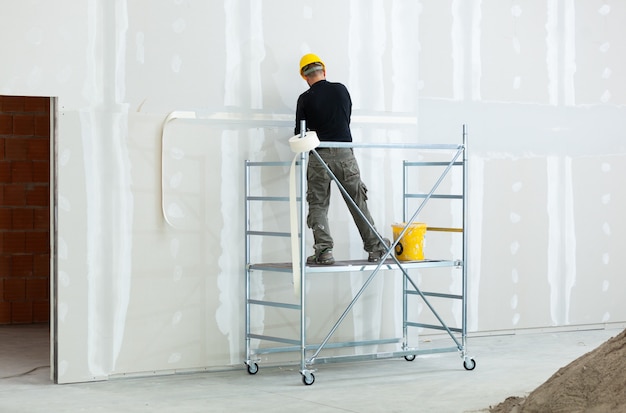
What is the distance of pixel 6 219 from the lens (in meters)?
9.42

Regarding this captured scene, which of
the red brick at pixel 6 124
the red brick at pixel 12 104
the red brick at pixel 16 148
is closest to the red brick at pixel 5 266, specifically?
the red brick at pixel 16 148

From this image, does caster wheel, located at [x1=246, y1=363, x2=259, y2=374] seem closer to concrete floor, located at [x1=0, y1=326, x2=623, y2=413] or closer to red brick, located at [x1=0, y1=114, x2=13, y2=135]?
concrete floor, located at [x1=0, y1=326, x2=623, y2=413]

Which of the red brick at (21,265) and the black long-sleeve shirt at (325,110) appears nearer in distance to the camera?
the black long-sleeve shirt at (325,110)

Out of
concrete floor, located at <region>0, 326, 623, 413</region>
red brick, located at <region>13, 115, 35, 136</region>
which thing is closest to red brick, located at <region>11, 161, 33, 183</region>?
red brick, located at <region>13, 115, 35, 136</region>

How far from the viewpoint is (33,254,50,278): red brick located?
Answer: 950 centimetres

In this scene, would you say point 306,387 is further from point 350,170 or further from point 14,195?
point 14,195

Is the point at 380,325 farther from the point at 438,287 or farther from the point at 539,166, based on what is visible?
Result: the point at 539,166

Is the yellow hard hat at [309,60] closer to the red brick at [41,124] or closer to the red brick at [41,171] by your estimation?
the red brick at [41,124]

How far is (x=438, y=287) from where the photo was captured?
8547 mm

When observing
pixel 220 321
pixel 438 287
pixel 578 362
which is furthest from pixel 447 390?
pixel 438 287

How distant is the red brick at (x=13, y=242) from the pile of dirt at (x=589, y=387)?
5.69 m

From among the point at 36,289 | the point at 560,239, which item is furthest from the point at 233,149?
the point at 560,239

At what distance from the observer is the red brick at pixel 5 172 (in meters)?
9.42

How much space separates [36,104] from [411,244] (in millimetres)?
4234
